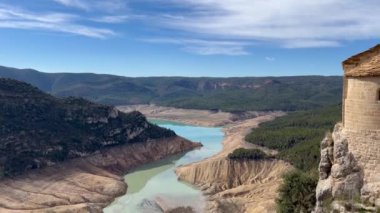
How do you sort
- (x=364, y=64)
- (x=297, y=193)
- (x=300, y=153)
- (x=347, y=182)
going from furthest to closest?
(x=300, y=153) < (x=297, y=193) < (x=347, y=182) < (x=364, y=64)

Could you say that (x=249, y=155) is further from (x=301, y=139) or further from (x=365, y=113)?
(x=365, y=113)

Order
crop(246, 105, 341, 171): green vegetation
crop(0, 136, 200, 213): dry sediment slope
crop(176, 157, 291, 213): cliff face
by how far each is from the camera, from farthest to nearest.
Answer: crop(246, 105, 341, 171): green vegetation, crop(0, 136, 200, 213): dry sediment slope, crop(176, 157, 291, 213): cliff face

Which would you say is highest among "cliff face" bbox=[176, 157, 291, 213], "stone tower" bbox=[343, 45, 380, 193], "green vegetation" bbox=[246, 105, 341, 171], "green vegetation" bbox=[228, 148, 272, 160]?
"stone tower" bbox=[343, 45, 380, 193]

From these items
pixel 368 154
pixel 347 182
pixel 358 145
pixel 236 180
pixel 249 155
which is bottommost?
pixel 236 180

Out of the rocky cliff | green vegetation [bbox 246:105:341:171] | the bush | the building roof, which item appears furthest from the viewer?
green vegetation [bbox 246:105:341:171]

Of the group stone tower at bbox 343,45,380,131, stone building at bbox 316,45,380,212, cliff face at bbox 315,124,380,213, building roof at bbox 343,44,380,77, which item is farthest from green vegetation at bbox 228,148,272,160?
building roof at bbox 343,44,380,77

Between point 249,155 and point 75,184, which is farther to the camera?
point 249,155

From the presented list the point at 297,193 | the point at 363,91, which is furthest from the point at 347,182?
the point at 297,193

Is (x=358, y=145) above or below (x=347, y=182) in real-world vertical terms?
above

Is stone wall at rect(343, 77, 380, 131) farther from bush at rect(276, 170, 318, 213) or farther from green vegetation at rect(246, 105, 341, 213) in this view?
bush at rect(276, 170, 318, 213)
